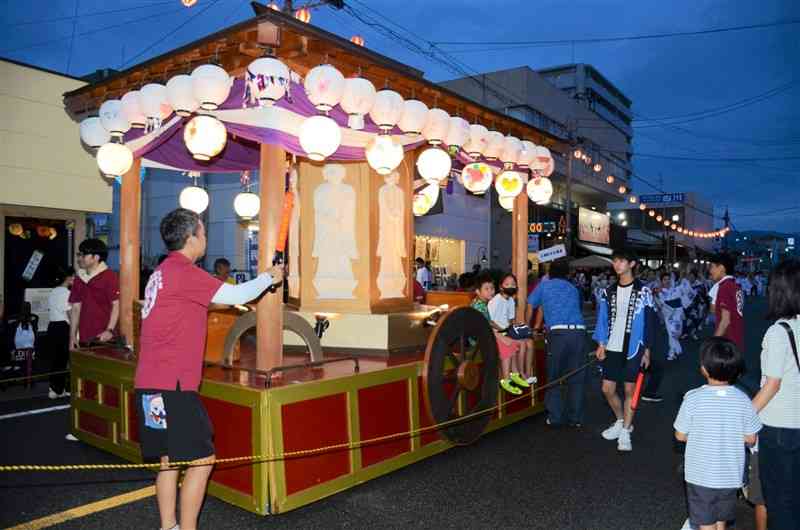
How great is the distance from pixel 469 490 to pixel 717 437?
2.06 meters

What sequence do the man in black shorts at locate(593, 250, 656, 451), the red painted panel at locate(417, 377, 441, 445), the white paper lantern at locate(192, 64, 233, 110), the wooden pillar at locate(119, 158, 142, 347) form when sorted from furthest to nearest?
the wooden pillar at locate(119, 158, 142, 347), the man in black shorts at locate(593, 250, 656, 451), the red painted panel at locate(417, 377, 441, 445), the white paper lantern at locate(192, 64, 233, 110)

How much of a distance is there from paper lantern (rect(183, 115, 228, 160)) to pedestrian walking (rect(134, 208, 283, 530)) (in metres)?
1.61

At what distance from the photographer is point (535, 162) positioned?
772 cm

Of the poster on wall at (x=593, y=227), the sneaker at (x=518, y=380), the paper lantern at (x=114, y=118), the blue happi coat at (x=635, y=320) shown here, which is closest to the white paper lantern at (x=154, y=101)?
the paper lantern at (x=114, y=118)

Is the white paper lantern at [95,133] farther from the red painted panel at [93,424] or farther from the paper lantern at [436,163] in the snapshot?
the paper lantern at [436,163]

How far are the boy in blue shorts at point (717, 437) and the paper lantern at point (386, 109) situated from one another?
124 inches

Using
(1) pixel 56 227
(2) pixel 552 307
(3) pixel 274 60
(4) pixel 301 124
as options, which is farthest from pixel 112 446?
(1) pixel 56 227

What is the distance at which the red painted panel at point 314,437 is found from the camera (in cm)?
410

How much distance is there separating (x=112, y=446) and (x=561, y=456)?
4.13 m

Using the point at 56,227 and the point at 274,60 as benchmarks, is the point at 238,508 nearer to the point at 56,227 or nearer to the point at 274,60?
the point at 274,60

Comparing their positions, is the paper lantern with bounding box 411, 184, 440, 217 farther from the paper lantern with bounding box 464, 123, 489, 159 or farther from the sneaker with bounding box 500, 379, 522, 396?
the sneaker with bounding box 500, 379, 522, 396

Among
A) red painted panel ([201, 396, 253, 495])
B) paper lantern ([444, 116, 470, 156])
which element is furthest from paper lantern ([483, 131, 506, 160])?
red painted panel ([201, 396, 253, 495])

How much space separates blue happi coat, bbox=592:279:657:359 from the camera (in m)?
5.79

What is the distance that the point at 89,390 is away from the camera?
5.57m
